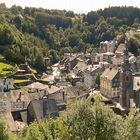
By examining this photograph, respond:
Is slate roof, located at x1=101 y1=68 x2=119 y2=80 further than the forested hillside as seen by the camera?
No

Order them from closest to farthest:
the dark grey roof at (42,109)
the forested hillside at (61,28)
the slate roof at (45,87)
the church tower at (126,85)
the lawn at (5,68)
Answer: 1. the dark grey roof at (42,109)
2. the church tower at (126,85)
3. the slate roof at (45,87)
4. the lawn at (5,68)
5. the forested hillside at (61,28)

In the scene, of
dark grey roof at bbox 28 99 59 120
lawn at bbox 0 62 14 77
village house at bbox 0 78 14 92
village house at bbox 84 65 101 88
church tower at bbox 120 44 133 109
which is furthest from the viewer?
village house at bbox 84 65 101 88

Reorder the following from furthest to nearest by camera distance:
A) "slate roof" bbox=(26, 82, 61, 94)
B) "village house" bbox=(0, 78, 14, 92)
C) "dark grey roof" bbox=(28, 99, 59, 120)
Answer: "village house" bbox=(0, 78, 14, 92) < "slate roof" bbox=(26, 82, 61, 94) < "dark grey roof" bbox=(28, 99, 59, 120)

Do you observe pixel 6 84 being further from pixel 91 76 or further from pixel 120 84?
pixel 91 76

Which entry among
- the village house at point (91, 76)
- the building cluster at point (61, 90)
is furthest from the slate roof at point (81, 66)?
the village house at point (91, 76)

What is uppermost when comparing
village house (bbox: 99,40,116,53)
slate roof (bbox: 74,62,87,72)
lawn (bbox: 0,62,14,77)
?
lawn (bbox: 0,62,14,77)

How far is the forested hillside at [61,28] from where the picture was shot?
104 m

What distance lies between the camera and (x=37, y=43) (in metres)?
108

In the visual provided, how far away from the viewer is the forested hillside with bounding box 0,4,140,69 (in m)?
104

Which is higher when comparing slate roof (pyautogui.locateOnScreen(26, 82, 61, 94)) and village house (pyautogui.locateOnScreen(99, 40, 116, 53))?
slate roof (pyautogui.locateOnScreen(26, 82, 61, 94))

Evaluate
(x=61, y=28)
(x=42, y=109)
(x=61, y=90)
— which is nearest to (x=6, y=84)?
(x=61, y=90)

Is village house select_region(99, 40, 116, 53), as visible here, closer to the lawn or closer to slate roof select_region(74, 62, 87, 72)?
slate roof select_region(74, 62, 87, 72)

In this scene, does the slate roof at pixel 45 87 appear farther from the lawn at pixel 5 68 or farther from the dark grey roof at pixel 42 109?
the dark grey roof at pixel 42 109

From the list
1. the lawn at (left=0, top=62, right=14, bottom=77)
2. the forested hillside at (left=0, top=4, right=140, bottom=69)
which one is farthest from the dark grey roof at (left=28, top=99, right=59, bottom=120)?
the forested hillside at (left=0, top=4, right=140, bottom=69)
